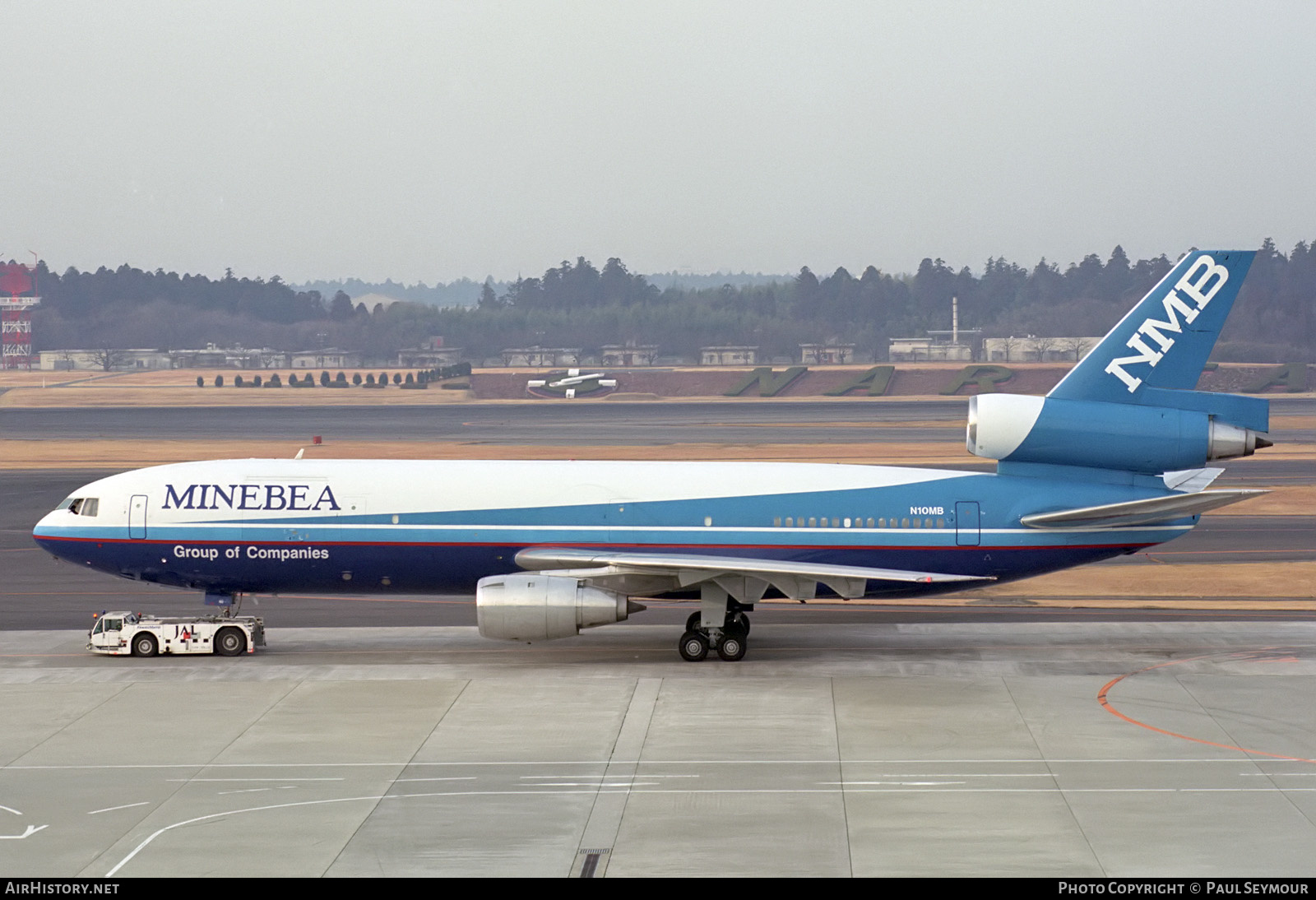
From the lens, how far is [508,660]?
106 feet

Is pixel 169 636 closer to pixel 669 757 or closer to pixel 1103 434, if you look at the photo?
pixel 669 757

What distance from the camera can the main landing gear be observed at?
3194 cm

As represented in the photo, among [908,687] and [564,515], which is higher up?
[564,515]

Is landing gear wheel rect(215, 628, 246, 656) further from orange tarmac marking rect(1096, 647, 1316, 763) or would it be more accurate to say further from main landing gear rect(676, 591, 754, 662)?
orange tarmac marking rect(1096, 647, 1316, 763)

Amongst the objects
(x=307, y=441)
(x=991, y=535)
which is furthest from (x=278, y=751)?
(x=307, y=441)

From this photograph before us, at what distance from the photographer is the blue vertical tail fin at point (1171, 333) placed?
31641 mm

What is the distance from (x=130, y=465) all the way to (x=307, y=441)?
53.7ft

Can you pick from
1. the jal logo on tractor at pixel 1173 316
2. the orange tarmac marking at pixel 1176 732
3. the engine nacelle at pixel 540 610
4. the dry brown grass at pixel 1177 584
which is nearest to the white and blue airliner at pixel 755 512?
the jal logo on tractor at pixel 1173 316

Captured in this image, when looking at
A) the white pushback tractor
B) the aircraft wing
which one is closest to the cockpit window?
the white pushback tractor

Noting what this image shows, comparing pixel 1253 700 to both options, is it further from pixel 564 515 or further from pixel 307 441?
pixel 307 441

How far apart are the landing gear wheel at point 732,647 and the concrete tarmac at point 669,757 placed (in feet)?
1.11

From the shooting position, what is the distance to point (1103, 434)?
3195 cm

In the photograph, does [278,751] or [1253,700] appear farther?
[1253,700]

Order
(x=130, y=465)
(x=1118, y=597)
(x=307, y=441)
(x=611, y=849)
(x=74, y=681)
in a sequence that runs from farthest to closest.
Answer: (x=307, y=441)
(x=130, y=465)
(x=1118, y=597)
(x=74, y=681)
(x=611, y=849)
